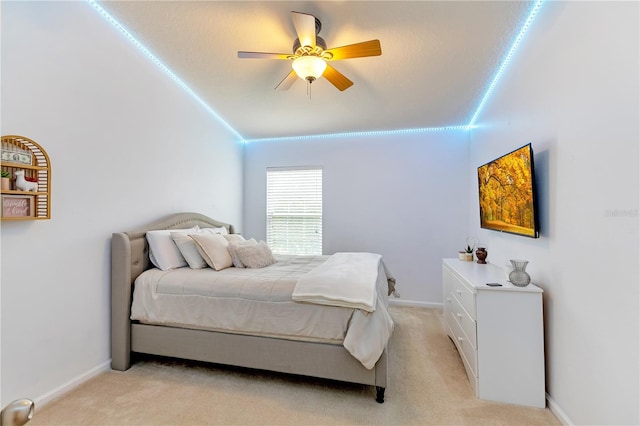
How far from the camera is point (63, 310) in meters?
1.94

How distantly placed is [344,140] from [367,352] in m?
3.46

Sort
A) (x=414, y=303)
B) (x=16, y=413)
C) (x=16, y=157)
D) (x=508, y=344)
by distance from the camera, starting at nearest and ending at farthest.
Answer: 1. (x=16, y=413)
2. (x=16, y=157)
3. (x=508, y=344)
4. (x=414, y=303)

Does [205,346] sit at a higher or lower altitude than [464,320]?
lower

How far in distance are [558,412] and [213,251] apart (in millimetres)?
2762

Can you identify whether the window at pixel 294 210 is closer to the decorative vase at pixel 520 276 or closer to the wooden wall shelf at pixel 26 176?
the decorative vase at pixel 520 276

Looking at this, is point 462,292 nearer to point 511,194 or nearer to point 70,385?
point 511,194

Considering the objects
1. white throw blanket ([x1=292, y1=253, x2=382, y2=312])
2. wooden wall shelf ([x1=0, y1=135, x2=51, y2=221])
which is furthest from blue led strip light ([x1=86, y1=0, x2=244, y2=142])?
white throw blanket ([x1=292, y1=253, x2=382, y2=312])

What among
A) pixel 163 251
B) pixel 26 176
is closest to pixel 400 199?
pixel 163 251

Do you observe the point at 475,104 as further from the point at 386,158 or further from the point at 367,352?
the point at 367,352

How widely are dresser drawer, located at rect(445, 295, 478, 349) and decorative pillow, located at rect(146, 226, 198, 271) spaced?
252 centimetres

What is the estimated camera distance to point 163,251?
2529 millimetres

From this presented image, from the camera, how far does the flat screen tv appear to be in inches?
78.1

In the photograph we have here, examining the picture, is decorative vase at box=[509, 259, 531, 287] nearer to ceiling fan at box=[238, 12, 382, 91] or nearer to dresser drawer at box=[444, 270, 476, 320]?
dresser drawer at box=[444, 270, 476, 320]

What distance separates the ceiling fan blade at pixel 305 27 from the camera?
180cm
